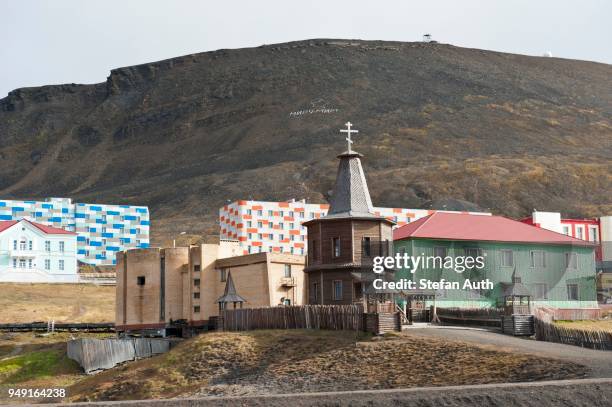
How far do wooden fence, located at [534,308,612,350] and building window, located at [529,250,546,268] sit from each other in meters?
16.9

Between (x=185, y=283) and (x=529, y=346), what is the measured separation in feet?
115

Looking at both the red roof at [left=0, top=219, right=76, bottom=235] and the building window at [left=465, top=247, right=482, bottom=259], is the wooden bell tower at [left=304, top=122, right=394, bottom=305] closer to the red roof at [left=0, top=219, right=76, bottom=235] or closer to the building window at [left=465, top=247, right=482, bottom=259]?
the building window at [left=465, top=247, right=482, bottom=259]

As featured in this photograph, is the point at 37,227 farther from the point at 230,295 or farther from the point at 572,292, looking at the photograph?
the point at 572,292

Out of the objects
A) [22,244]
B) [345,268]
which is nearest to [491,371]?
[345,268]

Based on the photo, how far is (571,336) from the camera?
50812 mm

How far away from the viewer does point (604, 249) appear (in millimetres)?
108938

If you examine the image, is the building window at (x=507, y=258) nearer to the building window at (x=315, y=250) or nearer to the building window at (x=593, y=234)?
the building window at (x=315, y=250)

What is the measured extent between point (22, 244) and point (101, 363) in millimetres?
48049

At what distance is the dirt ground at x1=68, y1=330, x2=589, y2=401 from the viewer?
149ft

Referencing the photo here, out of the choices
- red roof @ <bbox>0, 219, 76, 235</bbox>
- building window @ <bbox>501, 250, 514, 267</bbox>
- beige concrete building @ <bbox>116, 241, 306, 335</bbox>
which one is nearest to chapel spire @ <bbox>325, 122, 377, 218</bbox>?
beige concrete building @ <bbox>116, 241, 306, 335</bbox>

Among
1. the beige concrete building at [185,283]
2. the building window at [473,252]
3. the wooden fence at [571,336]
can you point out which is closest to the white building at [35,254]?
the beige concrete building at [185,283]

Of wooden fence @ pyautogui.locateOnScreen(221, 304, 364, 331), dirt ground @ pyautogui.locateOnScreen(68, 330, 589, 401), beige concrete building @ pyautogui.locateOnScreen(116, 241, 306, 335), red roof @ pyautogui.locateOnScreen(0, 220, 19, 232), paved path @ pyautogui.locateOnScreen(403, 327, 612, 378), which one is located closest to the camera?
paved path @ pyautogui.locateOnScreen(403, 327, 612, 378)

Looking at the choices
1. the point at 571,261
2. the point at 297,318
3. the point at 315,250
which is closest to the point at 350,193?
the point at 315,250

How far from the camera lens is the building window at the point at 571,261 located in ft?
249
